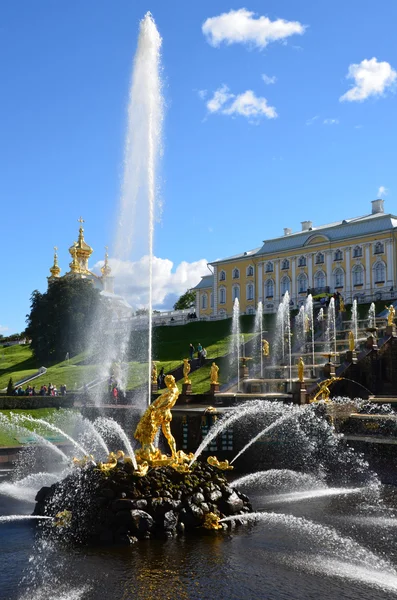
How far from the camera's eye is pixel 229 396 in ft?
87.5

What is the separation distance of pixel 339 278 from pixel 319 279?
2.30 m

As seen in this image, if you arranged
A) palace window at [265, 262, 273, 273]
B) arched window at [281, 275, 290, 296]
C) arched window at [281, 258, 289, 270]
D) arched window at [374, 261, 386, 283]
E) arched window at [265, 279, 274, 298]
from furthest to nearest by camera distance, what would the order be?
1. palace window at [265, 262, 273, 273]
2. arched window at [265, 279, 274, 298]
3. arched window at [281, 258, 289, 270]
4. arched window at [281, 275, 290, 296]
5. arched window at [374, 261, 386, 283]

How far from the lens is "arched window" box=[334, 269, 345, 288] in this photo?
5794cm

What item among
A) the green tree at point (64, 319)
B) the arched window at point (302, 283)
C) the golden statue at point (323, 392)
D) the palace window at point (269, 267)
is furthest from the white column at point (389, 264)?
the golden statue at point (323, 392)

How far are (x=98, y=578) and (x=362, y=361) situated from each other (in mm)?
20965

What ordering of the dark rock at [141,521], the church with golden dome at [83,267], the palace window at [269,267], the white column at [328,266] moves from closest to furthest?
1. the dark rock at [141,521]
2. the white column at [328,266]
3. the palace window at [269,267]
4. the church with golden dome at [83,267]

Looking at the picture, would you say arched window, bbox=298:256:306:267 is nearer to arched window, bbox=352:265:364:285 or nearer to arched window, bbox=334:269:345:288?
arched window, bbox=334:269:345:288

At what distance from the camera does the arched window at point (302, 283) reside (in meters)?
61.1

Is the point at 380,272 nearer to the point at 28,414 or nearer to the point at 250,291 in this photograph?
the point at 250,291

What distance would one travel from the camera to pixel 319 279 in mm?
60031

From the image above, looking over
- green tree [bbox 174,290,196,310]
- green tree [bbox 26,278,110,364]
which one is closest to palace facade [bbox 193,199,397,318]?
green tree [bbox 26,278,110,364]

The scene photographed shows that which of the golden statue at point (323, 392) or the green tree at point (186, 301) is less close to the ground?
the green tree at point (186, 301)

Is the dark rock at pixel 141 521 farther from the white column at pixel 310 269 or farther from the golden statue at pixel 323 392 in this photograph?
the white column at pixel 310 269

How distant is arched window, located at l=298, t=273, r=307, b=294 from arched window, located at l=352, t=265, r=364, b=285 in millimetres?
5494
